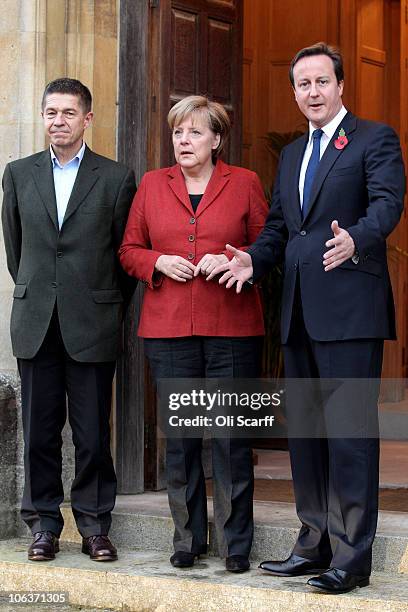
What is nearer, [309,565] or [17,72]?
[309,565]

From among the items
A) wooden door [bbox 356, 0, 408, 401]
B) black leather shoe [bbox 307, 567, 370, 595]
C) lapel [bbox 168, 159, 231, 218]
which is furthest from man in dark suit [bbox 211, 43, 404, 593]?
wooden door [bbox 356, 0, 408, 401]

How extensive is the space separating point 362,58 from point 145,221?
214 inches

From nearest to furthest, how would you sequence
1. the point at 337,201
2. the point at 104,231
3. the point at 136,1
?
1. the point at 337,201
2. the point at 104,231
3. the point at 136,1

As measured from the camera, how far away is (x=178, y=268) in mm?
5293

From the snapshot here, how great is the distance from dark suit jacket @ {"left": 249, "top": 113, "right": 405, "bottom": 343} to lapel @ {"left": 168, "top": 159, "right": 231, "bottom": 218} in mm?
456

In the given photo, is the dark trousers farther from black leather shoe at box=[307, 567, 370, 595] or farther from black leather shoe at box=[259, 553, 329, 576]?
black leather shoe at box=[259, 553, 329, 576]

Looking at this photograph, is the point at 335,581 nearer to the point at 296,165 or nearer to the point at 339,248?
the point at 339,248

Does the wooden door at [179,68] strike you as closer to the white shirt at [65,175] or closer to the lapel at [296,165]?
the white shirt at [65,175]

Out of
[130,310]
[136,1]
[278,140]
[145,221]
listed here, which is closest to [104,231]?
[145,221]

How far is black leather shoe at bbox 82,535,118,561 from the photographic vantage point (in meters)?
5.64

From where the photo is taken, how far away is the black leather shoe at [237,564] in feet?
17.5

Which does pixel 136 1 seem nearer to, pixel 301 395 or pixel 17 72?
pixel 17 72

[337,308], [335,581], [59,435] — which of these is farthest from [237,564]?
[337,308]

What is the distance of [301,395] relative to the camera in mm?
5090
